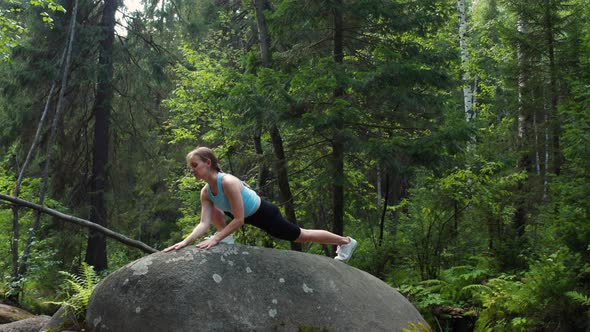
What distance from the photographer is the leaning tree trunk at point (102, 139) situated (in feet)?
55.0

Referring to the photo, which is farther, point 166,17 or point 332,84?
point 166,17

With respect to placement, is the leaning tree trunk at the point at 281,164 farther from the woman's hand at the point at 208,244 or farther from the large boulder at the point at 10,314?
the woman's hand at the point at 208,244

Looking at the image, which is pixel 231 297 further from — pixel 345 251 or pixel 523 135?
pixel 523 135

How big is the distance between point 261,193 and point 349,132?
11.1 feet

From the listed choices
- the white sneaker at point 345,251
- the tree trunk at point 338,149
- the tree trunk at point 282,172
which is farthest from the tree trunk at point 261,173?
the white sneaker at point 345,251

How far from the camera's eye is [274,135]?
11062 mm

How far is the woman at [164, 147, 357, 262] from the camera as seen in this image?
16.4 ft

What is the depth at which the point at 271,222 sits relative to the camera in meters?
5.48

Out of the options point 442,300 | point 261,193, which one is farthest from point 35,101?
point 442,300

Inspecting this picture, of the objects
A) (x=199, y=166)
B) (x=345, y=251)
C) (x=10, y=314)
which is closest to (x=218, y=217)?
(x=199, y=166)

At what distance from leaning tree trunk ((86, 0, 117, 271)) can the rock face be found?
12.9 m

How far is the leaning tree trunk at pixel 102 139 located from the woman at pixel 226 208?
12.6 metres

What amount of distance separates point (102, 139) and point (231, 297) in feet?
46.5

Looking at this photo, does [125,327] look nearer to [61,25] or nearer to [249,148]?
[249,148]
